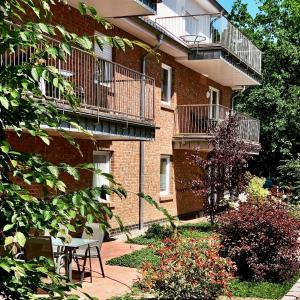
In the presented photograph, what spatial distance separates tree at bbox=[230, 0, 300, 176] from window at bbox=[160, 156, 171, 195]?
13.9 metres

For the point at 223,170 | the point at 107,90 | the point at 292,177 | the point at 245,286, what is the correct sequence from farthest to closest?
the point at 292,177
the point at 223,170
the point at 107,90
the point at 245,286

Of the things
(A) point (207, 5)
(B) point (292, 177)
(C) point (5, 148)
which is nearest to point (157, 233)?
(B) point (292, 177)

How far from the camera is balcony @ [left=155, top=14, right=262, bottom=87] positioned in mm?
19375

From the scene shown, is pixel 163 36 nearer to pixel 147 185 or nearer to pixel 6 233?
pixel 147 185

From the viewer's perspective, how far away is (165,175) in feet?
64.8

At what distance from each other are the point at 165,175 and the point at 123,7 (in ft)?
26.7

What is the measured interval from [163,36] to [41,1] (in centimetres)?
1442

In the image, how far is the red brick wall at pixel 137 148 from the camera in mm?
12656

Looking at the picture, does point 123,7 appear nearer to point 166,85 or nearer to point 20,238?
point 166,85

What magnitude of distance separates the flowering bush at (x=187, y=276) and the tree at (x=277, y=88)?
82.5 ft

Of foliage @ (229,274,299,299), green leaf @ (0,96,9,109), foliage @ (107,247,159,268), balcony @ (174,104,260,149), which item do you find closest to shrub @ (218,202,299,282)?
foliage @ (229,274,299,299)

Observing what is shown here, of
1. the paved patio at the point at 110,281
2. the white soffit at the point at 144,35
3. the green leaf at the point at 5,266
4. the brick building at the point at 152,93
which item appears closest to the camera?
the green leaf at the point at 5,266

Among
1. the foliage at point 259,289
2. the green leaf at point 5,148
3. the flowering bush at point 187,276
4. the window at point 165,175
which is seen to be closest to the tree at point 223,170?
the window at point 165,175

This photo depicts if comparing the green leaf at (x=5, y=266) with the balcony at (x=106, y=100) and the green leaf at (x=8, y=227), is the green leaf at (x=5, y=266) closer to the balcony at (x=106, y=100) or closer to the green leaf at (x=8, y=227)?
the green leaf at (x=8, y=227)
